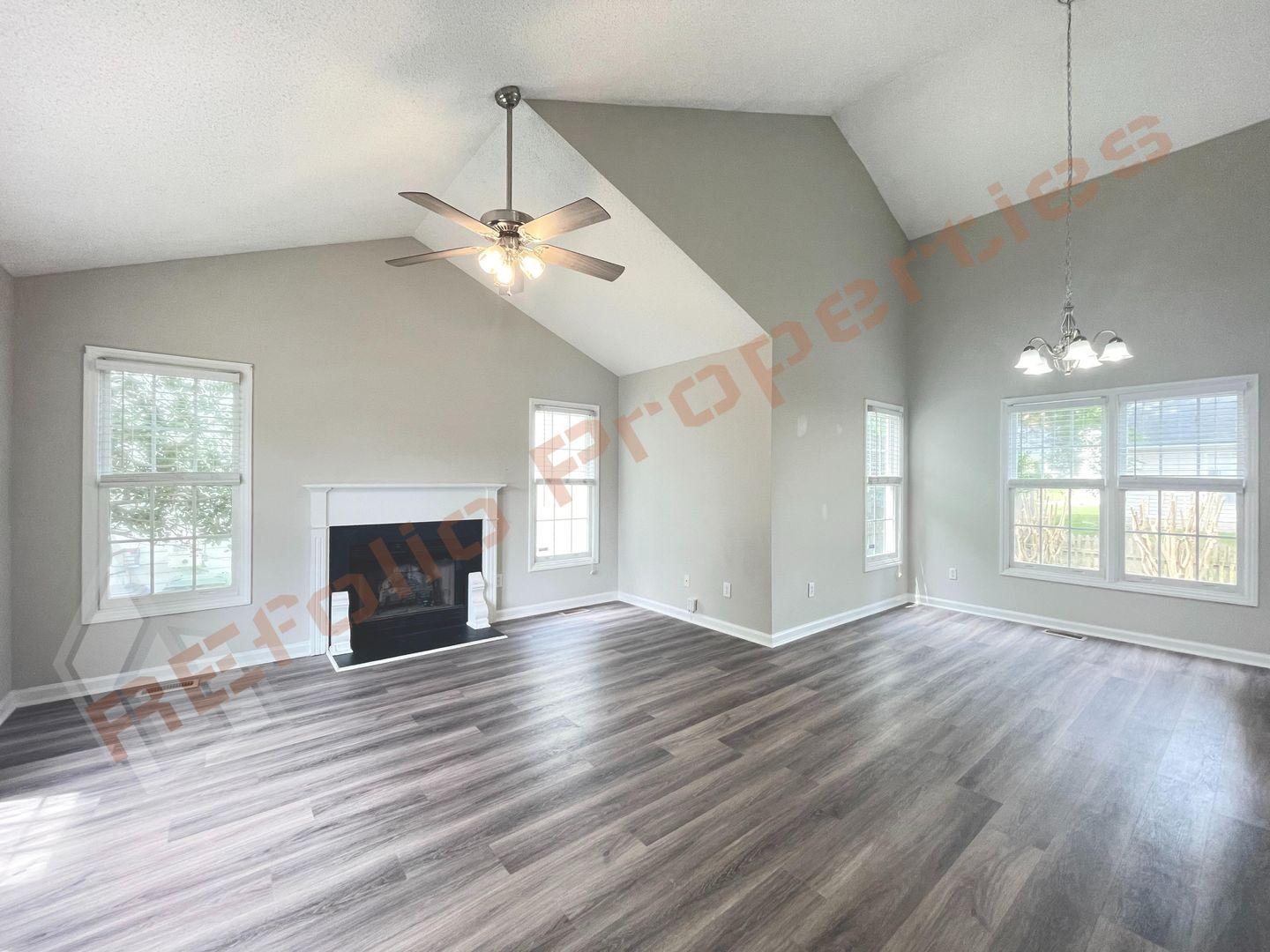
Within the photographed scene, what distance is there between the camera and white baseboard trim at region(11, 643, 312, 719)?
10.7 ft

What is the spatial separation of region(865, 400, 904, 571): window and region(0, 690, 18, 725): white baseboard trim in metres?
6.47

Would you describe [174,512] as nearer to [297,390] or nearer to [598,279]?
[297,390]

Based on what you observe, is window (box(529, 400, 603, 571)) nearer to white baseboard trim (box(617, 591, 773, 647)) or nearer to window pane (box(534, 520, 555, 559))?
window pane (box(534, 520, 555, 559))

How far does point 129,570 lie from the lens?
3.58 metres

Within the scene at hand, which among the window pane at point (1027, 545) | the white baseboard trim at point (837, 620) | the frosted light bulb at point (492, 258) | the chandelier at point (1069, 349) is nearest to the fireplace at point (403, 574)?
the frosted light bulb at point (492, 258)

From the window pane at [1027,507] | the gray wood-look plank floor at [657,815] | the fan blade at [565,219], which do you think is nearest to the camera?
the gray wood-look plank floor at [657,815]

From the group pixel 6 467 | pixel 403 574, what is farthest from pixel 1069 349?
pixel 6 467

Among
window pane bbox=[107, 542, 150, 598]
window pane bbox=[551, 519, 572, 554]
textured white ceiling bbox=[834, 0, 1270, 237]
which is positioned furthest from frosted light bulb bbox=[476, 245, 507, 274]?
textured white ceiling bbox=[834, 0, 1270, 237]

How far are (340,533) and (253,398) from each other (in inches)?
47.6

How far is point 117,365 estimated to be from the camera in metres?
3.52

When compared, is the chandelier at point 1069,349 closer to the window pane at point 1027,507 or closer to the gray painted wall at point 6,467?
the window pane at point 1027,507

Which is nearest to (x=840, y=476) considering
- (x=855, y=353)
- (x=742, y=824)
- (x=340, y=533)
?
(x=855, y=353)

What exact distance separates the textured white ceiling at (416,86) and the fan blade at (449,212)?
23.1 inches

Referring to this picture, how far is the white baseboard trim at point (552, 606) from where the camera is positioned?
5.23 meters
